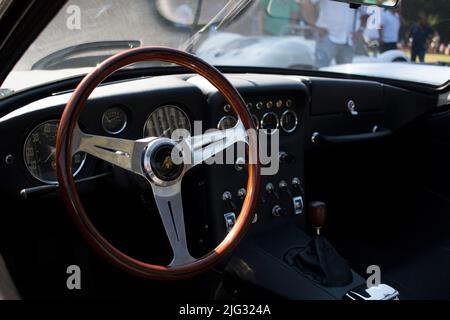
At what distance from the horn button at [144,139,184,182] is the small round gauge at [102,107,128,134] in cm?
36

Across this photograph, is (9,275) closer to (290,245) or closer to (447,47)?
(290,245)

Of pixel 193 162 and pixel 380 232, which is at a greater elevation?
pixel 193 162

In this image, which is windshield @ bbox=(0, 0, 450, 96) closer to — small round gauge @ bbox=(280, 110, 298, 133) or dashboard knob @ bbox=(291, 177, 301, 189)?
small round gauge @ bbox=(280, 110, 298, 133)

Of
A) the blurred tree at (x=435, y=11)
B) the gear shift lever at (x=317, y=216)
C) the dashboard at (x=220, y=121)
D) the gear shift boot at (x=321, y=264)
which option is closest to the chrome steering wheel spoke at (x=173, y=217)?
the dashboard at (x=220, y=121)

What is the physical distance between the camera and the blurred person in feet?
9.91

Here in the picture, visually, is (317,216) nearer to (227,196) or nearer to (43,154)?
(227,196)

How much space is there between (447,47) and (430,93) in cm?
29

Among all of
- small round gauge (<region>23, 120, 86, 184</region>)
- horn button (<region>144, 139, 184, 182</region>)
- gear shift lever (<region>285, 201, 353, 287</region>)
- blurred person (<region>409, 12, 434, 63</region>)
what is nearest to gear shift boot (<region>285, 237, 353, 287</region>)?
gear shift lever (<region>285, 201, 353, 287</region>)

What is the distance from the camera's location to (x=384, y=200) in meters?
3.14

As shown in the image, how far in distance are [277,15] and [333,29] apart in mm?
482

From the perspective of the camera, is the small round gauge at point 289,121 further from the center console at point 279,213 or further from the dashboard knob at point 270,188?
the dashboard knob at point 270,188

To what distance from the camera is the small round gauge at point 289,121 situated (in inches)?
97.9

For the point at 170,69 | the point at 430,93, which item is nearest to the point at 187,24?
the point at 170,69

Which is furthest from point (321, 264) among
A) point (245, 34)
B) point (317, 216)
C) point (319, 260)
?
point (245, 34)
